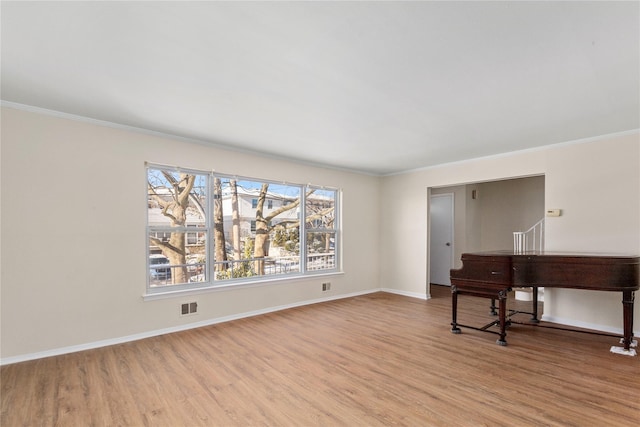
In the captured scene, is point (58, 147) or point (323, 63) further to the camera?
point (58, 147)

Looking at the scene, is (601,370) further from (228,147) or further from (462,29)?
(228,147)

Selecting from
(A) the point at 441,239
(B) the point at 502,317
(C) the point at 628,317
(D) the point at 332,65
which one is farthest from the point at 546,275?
(A) the point at 441,239

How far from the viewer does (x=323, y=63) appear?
6.94 feet

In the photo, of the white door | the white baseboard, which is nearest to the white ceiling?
the white baseboard

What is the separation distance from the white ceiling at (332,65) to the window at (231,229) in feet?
2.88

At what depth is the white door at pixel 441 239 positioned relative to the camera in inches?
266

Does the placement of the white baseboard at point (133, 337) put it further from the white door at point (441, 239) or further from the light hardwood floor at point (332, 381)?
the white door at point (441, 239)

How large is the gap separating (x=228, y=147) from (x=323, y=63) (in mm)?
2549

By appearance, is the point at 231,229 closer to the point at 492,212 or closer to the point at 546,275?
the point at 546,275

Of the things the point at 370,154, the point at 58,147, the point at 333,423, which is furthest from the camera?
the point at 370,154

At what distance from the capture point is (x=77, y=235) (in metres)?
3.20

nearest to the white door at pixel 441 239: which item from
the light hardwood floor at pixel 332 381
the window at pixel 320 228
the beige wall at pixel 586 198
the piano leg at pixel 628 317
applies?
the beige wall at pixel 586 198

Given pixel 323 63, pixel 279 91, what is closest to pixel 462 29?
pixel 323 63

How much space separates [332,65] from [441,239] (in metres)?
5.63
